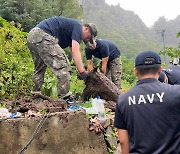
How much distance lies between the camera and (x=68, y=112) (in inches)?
173

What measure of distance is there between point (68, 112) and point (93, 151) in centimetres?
57

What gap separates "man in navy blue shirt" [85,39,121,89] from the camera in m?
A: 7.29

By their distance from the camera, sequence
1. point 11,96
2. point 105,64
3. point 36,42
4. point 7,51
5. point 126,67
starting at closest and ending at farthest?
point 36,42 < point 11,96 < point 105,64 < point 7,51 < point 126,67

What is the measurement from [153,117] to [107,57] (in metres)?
4.98

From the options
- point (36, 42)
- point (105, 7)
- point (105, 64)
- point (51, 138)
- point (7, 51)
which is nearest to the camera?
point (51, 138)

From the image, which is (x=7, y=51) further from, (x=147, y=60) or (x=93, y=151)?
(x=147, y=60)

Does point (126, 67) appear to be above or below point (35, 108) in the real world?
below

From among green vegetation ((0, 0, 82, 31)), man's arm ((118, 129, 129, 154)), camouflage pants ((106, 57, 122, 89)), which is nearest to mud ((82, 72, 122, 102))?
camouflage pants ((106, 57, 122, 89))

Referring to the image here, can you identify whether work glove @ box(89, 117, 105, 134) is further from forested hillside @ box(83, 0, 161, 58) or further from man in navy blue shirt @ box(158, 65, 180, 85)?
forested hillside @ box(83, 0, 161, 58)

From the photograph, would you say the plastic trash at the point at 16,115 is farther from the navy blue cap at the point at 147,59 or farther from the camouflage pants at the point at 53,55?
the navy blue cap at the point at 147,59

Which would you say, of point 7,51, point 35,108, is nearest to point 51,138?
point 35,108

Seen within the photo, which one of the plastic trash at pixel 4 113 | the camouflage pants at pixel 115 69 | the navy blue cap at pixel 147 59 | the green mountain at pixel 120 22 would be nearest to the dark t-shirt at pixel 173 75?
the navy blue cap at pixel 147 59

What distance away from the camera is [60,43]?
5828mm

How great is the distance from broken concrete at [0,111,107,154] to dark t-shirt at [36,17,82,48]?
1.60 metres
